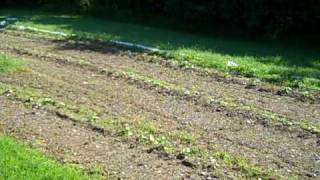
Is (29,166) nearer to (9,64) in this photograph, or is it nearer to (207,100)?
(207,100)

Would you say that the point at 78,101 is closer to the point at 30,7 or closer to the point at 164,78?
the point at 164,78

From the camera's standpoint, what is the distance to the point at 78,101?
30.2ft

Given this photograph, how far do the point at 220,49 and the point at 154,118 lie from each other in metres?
7.20

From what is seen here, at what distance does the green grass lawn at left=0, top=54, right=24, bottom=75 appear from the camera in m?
11.6

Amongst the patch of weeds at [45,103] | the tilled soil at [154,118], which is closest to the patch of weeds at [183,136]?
the tilled soil at [154,118]

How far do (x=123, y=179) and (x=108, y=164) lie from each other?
0.45m

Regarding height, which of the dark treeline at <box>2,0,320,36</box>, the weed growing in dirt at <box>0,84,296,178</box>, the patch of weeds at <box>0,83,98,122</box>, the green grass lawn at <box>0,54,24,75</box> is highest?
the dark treeline at <box>2,0,320,36</box>

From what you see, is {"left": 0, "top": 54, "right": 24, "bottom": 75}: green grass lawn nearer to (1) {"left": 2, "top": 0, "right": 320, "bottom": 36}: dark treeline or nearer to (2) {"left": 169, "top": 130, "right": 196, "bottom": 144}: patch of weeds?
(2) {"left": 169, "top": 130, "right": 196, "bottom": 144}: patch of weeds

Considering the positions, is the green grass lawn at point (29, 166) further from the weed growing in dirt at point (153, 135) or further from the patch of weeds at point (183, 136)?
the patch of weeds at point (183, 136)

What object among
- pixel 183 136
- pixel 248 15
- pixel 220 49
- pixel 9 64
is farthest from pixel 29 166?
pixel 248 15

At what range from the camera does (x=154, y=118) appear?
827cm

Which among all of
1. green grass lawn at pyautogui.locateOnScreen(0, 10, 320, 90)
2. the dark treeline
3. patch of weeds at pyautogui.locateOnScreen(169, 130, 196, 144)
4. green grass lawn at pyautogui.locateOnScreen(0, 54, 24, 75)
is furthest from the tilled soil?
the dark treeline

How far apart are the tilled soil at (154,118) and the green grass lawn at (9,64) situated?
24 cm

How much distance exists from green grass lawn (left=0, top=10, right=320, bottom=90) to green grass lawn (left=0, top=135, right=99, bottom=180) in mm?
5158
